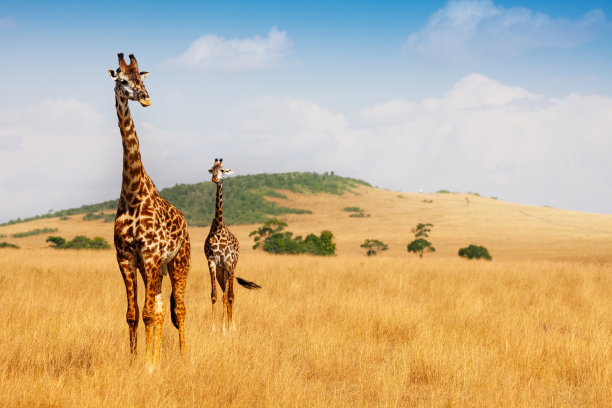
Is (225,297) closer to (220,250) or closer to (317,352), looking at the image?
(220,250)

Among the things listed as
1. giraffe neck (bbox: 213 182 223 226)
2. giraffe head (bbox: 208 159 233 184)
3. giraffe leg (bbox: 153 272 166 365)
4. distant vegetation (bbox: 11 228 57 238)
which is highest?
giraffe head (bbox: 208 159 233 184)

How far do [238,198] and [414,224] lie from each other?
30409 millimetres

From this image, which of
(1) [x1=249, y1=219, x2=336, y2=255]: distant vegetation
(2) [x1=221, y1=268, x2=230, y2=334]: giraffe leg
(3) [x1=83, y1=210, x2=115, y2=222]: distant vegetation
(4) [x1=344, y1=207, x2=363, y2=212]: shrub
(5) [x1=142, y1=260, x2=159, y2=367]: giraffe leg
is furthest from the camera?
(4) [x1=344, y1=207, x2=363, y2=212]: shrub

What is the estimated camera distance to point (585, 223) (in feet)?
231

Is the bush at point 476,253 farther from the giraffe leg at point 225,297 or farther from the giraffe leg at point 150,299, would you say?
the giraffe leg at point 150,299

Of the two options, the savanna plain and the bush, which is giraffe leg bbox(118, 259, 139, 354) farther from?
the bush

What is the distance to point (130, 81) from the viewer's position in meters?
4.90

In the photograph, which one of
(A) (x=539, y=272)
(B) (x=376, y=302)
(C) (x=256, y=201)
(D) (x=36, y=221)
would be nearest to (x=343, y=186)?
(C) (x=256, y=201)

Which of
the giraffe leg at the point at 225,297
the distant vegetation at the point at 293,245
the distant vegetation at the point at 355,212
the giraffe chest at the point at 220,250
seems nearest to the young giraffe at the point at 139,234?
the giraffe leg at the point at 225,297

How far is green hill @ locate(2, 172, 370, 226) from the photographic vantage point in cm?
7373

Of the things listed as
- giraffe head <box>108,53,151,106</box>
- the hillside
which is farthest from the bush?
giraffe head <box>108,53,151,106</box>

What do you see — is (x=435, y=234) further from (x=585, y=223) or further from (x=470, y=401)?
(x=470, y=401)

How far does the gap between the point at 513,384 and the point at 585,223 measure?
249ft

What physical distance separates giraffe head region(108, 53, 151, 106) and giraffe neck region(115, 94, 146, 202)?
439 millimetres
